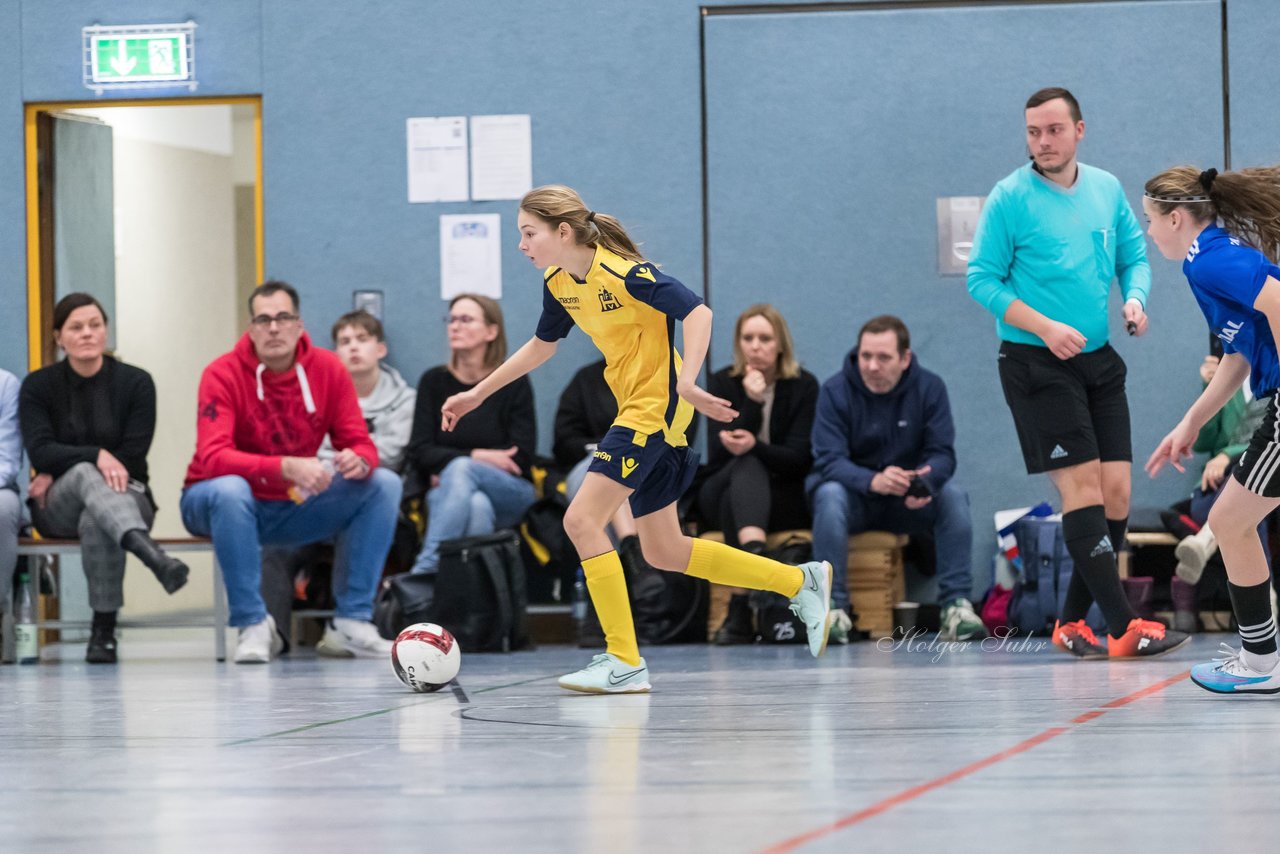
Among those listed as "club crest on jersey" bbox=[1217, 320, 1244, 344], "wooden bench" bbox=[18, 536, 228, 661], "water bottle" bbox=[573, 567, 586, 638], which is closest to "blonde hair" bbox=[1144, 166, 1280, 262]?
"club crest on jersey" bbox=[1217, 320, 1244, 344]

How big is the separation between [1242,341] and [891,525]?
3296 mm

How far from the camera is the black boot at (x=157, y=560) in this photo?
6.46 m

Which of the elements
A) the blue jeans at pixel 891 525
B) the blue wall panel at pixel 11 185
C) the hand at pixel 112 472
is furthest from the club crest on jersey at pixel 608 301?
the blue wall panel at pixel 11 185

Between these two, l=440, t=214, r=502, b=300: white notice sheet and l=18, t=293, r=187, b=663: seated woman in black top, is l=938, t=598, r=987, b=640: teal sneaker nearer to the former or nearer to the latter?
l=440, t=214, r=502, b=300: white notice sheet

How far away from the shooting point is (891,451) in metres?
7.31

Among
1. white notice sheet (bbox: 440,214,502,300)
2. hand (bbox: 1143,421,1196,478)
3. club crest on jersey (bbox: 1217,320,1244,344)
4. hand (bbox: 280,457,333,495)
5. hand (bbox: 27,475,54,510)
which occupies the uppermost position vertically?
white notice sheet (bbox: 440,214,502,300)

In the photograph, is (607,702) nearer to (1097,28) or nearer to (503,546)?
(503,546)

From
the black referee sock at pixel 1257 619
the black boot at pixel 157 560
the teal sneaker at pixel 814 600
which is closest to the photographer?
the black referee sock at pixel 1257 619

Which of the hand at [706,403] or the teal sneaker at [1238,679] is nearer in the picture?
the teal sneaker at [1238,679]

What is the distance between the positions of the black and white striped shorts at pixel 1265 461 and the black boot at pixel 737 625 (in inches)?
132

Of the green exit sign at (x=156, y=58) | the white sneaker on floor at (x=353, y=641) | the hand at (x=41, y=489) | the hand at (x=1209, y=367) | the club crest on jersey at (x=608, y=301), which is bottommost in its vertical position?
the white sneaker on floor at (x=353, y=641)

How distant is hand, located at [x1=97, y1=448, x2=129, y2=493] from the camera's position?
690cm

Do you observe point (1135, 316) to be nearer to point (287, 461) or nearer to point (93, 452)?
point (287, 461)

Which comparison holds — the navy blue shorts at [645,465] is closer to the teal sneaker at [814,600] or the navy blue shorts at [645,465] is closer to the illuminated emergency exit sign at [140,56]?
the teal sneaker at [814,600]
